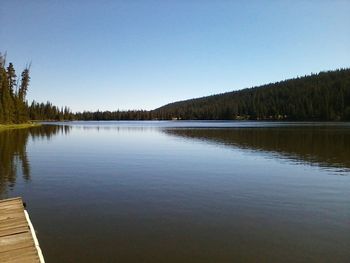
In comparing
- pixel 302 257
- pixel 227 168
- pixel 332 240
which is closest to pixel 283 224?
pixel 332 240

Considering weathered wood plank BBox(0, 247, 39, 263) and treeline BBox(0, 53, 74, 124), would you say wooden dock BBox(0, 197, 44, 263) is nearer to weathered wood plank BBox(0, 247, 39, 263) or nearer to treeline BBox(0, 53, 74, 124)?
weathered wood plank BBox(0, 247, 39, 263)

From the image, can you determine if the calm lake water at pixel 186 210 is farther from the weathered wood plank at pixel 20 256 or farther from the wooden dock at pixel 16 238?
the weathered wood plank at pixel 20 256

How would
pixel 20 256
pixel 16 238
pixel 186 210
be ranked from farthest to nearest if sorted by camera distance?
pixel 186 210 < pixel 16 238 < pixel 20 256

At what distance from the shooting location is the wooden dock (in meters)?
9.30

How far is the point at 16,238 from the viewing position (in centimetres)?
1056

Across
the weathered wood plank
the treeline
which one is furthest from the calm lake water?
the treeline

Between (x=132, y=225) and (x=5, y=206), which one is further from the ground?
(x=5, y=206)

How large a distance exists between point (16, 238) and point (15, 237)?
0.10m

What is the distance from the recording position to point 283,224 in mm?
14352

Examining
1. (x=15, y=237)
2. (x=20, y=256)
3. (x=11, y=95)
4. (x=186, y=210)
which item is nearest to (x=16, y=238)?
(x=15, y=237)

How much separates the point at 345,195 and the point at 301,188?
2.51 meters

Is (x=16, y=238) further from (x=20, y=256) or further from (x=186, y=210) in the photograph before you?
(x=186, y=210)

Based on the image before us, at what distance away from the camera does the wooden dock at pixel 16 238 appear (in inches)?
366

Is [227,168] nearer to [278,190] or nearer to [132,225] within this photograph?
[278,190]
